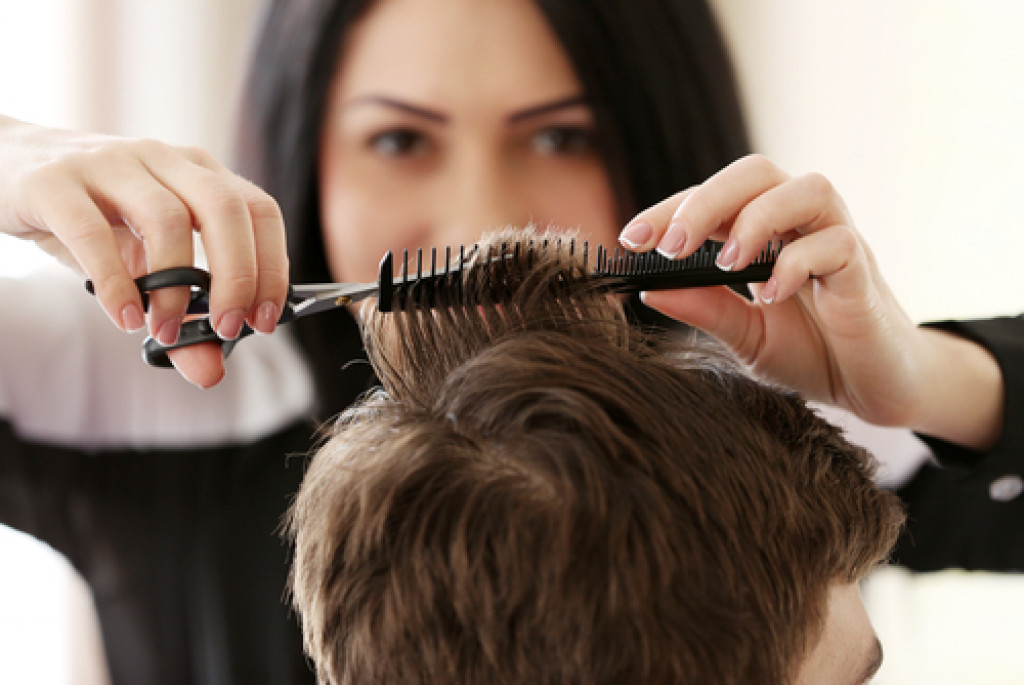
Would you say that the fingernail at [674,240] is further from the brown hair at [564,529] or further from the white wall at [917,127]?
the white wall at [917,127]

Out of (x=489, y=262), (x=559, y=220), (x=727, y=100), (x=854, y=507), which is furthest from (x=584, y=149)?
(x=854, y=507)

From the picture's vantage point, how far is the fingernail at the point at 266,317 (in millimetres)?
600

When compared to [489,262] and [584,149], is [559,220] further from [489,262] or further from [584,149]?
[489,262]

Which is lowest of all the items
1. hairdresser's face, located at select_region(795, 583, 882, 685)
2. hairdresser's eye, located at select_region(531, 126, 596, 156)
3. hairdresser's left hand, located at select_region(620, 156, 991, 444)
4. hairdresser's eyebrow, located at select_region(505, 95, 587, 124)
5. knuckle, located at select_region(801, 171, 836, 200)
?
hairdresser's face, located at select_region(795, 583, 882, 685)

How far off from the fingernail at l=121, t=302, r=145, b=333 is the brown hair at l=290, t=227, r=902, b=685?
19cm

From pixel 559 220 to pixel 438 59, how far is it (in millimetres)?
322

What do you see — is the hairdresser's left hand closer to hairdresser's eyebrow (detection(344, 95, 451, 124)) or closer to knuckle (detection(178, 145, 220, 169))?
knuckle (detection(178, 145, 220, 169))

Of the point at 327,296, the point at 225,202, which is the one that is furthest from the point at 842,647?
the point at 225,202

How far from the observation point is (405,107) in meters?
1.16

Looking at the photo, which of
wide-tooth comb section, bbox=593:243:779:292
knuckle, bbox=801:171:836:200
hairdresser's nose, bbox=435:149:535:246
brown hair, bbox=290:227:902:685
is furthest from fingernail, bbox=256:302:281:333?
hairdresser's nose, bbox=435:149:535:246

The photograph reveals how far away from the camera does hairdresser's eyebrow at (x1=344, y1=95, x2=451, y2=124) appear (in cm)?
116

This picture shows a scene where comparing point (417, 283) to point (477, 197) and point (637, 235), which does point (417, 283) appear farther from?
point (477, 197)

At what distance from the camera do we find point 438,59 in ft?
3.74

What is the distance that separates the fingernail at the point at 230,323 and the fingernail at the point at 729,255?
0.41 m
